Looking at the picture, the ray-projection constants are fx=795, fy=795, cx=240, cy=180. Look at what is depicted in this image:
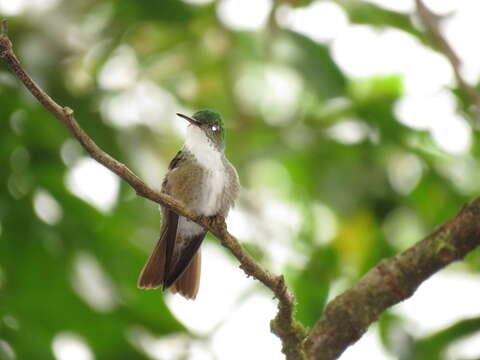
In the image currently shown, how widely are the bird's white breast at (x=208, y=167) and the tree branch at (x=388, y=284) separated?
88 cm

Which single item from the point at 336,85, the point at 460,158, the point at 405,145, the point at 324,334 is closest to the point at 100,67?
the point at 336,85

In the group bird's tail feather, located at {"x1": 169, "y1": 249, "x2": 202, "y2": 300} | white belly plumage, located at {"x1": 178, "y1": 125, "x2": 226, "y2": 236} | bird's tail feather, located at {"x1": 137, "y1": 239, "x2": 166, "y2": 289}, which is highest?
white belly plumage, located at {"x1": 178, "y1": 125, "x2": 226, "y2": 236}

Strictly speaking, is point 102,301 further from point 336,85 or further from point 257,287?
point 336,85

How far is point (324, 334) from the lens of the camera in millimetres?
3123

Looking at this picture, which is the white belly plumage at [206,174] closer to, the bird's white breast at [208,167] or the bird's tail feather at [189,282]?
the bird's white breast at [208,167]

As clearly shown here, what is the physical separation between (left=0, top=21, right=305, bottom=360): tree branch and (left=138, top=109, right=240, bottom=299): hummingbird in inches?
28.9

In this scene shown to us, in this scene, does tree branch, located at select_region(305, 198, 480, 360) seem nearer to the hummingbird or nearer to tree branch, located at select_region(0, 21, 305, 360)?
tree branch, located at select_region(0, 21, 305, 360)

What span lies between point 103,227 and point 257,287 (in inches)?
59.7

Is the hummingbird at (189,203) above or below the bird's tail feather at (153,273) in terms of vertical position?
above

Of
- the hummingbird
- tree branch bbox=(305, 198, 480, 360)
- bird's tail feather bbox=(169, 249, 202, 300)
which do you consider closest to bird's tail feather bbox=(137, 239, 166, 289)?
the hummingbird

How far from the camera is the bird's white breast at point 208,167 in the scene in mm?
3961

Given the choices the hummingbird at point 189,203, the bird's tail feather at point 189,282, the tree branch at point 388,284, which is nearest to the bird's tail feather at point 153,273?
the hummingbird at point 189,203

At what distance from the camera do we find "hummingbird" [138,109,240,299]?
3850mm

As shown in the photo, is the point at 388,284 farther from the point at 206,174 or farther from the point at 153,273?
the point at 206,174
